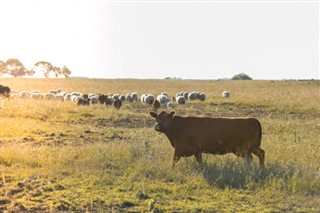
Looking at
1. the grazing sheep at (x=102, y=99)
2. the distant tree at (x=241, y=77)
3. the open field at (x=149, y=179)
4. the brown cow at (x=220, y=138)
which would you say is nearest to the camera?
the open field at (x=149, y=179)

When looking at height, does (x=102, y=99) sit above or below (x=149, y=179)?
above

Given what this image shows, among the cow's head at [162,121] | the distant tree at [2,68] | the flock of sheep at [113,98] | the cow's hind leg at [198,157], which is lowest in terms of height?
the cow's hind leg at [198,157]

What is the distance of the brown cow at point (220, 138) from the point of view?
32.3 ft

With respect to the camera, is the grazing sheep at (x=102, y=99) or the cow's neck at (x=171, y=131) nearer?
the cow's neck at (x=171, y=131)

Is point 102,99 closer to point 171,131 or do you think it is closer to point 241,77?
point 171,131

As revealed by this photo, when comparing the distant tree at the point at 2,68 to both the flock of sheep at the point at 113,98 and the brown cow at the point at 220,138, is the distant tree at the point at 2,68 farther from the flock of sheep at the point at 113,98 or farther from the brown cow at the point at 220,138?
the brown cow at the point at 220,138

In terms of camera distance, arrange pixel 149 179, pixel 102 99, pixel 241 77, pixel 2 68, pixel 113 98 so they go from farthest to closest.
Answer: pixel 241 77 < pixel 2 68 < pixel 113 98 < pixel 102 99 < pixel 149 179

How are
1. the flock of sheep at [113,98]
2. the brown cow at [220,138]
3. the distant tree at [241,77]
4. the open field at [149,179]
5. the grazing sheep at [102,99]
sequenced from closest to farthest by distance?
the open field at [149,179]
the brown cow at [220,138]
the flock of sheep at [113,98]
the grazing sheep at [102,99]
the distant tree at [241,77]

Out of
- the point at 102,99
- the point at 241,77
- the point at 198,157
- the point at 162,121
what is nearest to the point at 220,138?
the point at 198,157

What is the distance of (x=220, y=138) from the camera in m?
9.88

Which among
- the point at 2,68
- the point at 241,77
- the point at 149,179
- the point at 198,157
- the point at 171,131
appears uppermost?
the point at 2,68

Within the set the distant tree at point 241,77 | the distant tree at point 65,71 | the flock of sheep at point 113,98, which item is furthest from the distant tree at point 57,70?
the flock of sheep at point 113,98

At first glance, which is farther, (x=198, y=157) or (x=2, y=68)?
(x=2, y=68)

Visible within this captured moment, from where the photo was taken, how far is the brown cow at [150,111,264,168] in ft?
32.3
